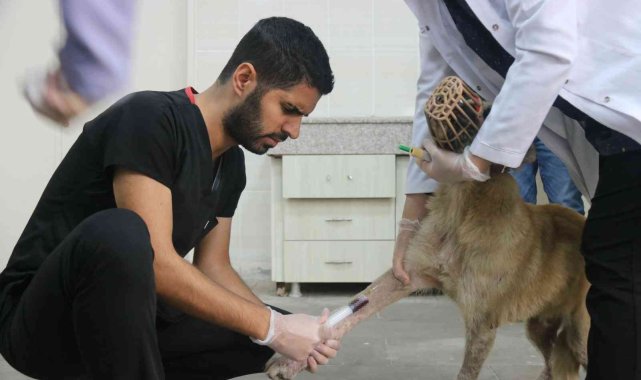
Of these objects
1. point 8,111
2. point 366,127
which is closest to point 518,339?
point 366,127

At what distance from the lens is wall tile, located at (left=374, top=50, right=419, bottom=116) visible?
4734mm

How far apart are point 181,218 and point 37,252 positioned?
0.33 metres

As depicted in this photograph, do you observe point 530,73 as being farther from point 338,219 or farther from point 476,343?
point 338,219

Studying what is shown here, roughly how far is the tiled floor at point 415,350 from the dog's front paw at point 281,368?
72 cm

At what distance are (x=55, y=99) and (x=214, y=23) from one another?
3424 mm

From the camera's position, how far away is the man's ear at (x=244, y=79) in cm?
166

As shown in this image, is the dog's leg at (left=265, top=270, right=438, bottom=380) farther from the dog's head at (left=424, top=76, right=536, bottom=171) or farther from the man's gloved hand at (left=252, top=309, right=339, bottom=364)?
the dog's head at (left=424, top=76, right=536, bottom=171)

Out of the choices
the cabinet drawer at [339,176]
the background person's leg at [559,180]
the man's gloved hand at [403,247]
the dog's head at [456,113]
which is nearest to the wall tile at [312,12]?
the cabinet drawer at [339,176]

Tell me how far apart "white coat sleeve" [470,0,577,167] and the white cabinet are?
2.57 metres

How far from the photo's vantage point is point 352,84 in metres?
4.77

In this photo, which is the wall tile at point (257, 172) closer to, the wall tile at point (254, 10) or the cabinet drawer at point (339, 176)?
the cabinet drawer at point (339, 176)

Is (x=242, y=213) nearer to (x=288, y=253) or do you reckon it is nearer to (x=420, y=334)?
(x=288, y=253)

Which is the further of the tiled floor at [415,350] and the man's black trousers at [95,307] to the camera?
the tiled floor at [415,350]

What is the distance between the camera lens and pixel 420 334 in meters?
3.34
